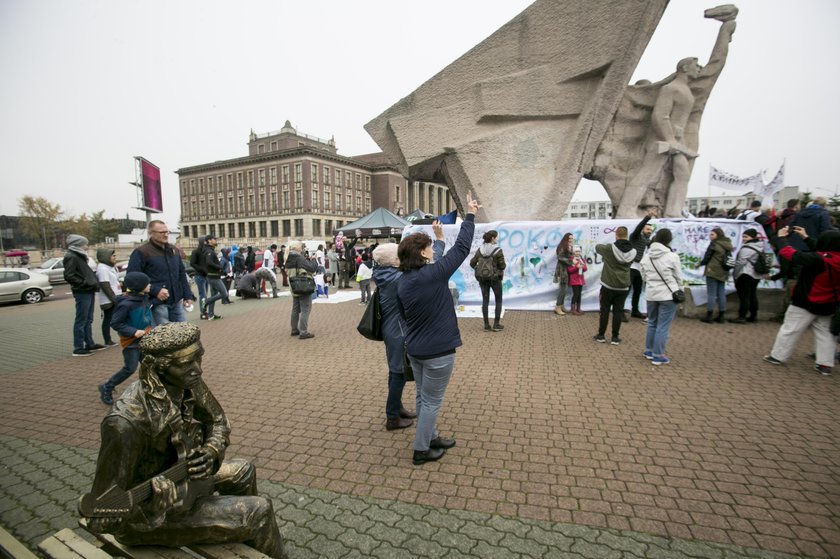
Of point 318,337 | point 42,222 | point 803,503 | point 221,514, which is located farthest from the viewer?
point 42,222

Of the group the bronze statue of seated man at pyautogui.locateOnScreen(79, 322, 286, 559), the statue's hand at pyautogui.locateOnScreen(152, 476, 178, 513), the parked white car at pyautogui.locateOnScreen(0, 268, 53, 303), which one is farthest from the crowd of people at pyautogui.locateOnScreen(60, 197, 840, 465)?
the parked white car at pyautogui.locateOnScreen(0, 268, 53, 303)

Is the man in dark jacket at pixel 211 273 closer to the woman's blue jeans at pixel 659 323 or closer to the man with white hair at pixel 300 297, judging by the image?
the man with white hair at pixel 300 297

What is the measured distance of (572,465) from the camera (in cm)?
314

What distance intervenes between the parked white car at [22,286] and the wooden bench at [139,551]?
1702 centimetres

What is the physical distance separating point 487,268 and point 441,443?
4561mm

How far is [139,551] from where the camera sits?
1.73 metres

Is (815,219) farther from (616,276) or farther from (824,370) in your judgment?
(616,276)

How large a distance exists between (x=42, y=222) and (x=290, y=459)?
5729cm

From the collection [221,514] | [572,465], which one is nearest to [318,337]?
[572,465]

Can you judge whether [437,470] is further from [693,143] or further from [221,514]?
[693,143]

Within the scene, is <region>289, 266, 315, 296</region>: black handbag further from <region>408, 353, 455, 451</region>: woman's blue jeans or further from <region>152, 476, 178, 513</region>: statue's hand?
<region>152, 476, 178, 513</region>: statue's hand

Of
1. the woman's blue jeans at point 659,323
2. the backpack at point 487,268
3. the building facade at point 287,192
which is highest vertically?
the building facade at point 287,192

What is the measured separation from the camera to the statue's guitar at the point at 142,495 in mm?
1529

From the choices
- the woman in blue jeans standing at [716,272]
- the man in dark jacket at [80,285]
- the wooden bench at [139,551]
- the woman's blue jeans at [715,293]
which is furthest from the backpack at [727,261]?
the man in dark jacket at [80,285]
